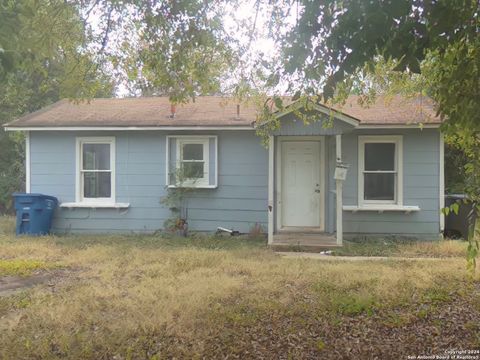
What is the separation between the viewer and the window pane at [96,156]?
1152 cm

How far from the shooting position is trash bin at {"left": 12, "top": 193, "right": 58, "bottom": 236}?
10.7m

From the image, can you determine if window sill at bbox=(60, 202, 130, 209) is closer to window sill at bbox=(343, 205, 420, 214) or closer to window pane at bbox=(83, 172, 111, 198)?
window pane at bbox=(83, 172, 111, 198)

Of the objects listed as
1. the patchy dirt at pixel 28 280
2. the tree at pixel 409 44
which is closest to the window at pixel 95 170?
the patchy dirt at pixel 28 280

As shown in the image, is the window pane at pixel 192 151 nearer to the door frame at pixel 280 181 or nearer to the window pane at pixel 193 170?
the window pane at pixel 193 170

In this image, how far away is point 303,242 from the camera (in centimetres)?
963

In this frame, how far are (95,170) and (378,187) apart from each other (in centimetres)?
685

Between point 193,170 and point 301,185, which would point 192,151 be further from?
point 301,185

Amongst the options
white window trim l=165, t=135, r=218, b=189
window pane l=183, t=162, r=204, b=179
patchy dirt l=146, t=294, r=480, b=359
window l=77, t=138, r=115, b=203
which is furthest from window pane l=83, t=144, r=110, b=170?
patchy dirt l=146, t=294, r=480, b=359

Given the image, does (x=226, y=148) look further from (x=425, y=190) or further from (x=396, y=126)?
(x=425, y=190)

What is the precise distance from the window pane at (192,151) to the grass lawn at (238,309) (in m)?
3.54

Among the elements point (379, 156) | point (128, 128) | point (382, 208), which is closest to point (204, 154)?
point (128, 128)

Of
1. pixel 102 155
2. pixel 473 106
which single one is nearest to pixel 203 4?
pixel 473 106

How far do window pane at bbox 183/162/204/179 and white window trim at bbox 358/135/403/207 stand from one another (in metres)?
3.74

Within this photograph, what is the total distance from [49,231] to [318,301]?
790cm
